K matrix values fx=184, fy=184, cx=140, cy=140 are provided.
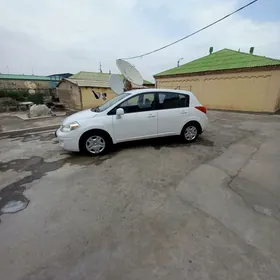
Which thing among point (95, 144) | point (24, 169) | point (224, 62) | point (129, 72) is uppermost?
point (224, 62)

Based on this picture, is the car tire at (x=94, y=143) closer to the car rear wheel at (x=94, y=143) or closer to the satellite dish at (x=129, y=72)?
the car rear wheel at (x=94, y=143)

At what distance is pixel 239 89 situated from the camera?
12.9 m

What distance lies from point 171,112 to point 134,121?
115 centimetres

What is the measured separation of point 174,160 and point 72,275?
3169 mm

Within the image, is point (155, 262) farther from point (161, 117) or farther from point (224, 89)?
point (224, 89)

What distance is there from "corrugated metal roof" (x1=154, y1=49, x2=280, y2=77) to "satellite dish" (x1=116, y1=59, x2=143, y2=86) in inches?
286

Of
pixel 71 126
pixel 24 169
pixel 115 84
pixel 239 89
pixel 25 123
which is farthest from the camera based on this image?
pixel 239 89

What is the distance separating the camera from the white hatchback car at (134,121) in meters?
4.66

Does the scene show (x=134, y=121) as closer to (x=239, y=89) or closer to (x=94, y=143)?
(x=94, y=143)

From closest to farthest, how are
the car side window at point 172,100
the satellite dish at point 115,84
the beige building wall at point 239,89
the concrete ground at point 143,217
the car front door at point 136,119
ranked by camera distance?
the concrete ground at point 143,217 → the car front door at point 136,119 → the car side window at point 172,100 → the satellite dish at point 115,84 → the beige building wall at point 239,89

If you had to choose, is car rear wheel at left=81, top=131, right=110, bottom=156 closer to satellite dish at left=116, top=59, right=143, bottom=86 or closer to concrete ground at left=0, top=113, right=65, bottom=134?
concrete ground at left=0, top=113, right=65, bottom=134

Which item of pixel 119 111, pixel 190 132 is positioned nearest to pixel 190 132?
pixel 190 132

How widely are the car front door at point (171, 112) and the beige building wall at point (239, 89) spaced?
9214mm

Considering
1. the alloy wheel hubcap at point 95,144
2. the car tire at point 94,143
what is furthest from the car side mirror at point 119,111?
the alloy wheel hubcap at point 95,144
